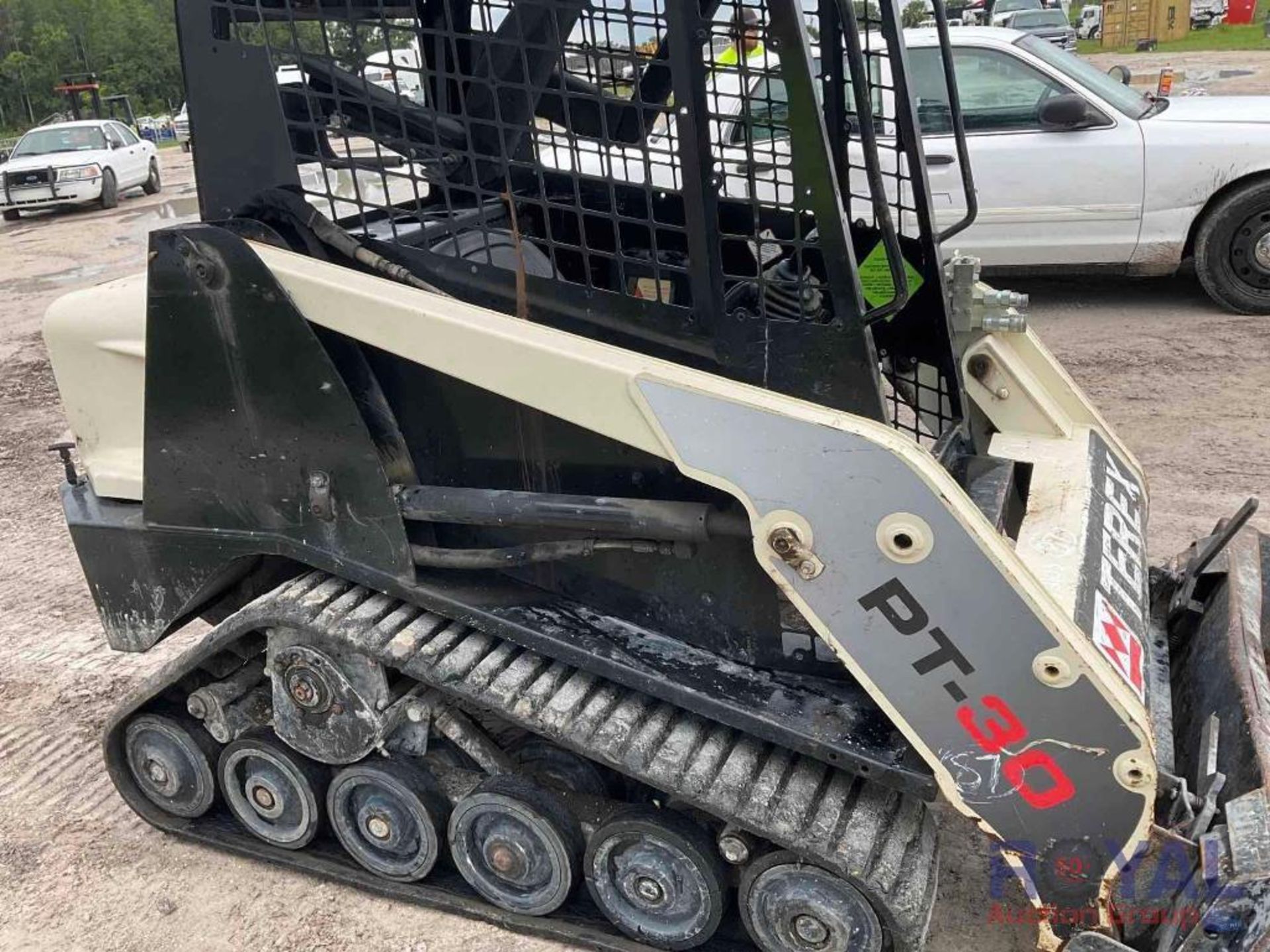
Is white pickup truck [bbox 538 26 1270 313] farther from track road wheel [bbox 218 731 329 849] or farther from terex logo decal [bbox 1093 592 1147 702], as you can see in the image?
track road wheel [bbox 218 731 329 849]

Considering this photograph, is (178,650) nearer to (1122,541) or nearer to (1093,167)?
(1122,541)

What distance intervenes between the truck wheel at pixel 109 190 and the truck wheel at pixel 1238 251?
A: 1534 centimetres

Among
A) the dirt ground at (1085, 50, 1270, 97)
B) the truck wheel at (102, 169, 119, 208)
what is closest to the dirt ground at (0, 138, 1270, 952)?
the truck wheel at (102, 169, 119, 208)

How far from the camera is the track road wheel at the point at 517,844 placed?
274 cm

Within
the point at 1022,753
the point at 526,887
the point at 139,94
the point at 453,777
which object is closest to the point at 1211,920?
the point at 1022,753

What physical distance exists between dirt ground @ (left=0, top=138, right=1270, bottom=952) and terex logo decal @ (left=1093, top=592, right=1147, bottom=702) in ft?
2.55

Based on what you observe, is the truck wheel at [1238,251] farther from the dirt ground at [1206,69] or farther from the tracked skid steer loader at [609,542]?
the dirt ground at [1206,69]

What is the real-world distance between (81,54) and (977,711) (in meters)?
70.5

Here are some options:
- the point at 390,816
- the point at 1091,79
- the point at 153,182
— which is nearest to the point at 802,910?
the point at 390,816

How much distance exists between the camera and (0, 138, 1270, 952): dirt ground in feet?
9.70

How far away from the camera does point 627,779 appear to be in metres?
2.85

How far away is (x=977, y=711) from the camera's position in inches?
89.5

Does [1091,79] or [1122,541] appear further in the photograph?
[1091,79]

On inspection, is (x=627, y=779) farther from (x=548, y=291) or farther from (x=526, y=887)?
(x=548, y=291)
